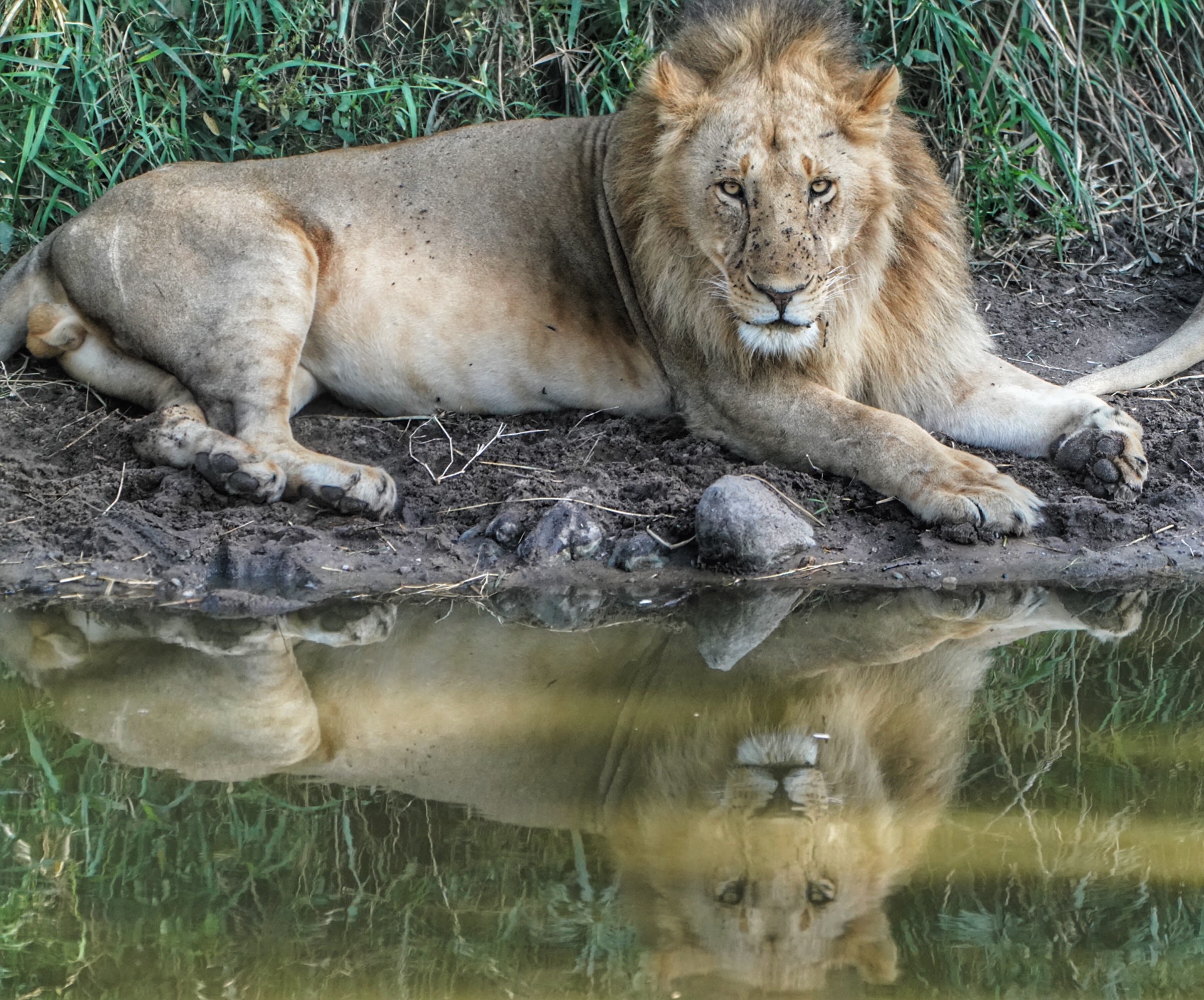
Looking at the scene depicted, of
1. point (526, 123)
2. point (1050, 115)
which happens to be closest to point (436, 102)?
point (526, 123)

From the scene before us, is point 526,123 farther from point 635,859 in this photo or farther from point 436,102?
point 635,859

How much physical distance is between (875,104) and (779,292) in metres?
0.62

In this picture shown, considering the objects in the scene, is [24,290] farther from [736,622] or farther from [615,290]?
[736,622]

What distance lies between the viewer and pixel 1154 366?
5238mm

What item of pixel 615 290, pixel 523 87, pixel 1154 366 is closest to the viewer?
pixel 615 290

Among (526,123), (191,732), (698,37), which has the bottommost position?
(191,732)

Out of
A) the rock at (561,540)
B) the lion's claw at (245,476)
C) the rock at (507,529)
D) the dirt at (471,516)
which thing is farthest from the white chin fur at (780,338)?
the lion's claw at (245,476)

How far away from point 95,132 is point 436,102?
4.37 ft

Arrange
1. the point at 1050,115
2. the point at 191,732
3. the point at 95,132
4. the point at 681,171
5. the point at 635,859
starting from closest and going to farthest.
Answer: the point at 635,859
the point at 191,732
the point at 681,171
the point at 95,132
the point at 1050,115

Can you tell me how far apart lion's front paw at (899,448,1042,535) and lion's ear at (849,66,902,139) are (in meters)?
0.94

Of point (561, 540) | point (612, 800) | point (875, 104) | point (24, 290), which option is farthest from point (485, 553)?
point (24, 290)

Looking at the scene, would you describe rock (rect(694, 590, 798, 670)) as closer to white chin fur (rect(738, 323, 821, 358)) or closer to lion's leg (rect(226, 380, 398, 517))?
white chin fur (rect(738, 323, 821, 358))

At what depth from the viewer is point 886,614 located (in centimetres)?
372

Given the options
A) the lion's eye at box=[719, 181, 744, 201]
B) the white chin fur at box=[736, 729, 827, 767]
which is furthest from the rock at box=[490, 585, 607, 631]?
the lion's eye at box=[719, 181, 744, 201]
